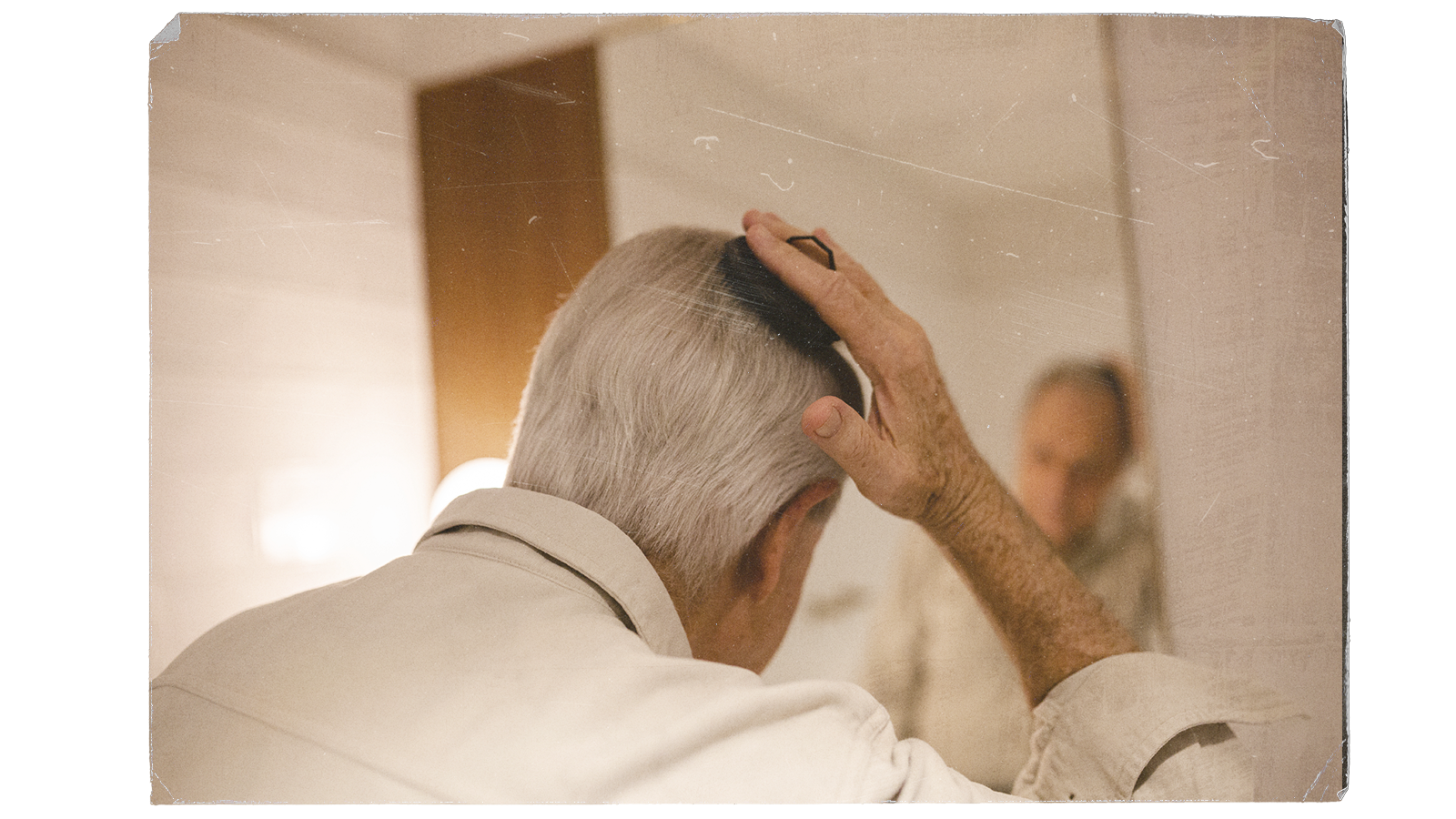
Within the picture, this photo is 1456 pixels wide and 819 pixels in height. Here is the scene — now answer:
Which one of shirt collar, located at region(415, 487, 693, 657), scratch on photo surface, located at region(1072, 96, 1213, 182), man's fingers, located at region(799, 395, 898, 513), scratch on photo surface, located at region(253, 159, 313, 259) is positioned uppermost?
scratch on photo surface, located at region(1072, 96, 1213, 182)

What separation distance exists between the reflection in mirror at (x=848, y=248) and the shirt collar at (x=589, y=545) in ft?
0.26

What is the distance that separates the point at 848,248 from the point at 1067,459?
396 mm

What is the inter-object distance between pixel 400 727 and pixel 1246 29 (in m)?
1.45

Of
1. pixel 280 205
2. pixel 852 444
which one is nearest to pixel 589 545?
pixel 852 444

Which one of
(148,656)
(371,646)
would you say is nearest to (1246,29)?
(371,646)

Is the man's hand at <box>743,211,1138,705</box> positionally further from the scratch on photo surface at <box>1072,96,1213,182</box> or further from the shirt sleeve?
the scratch on photo surface at <box>1072,96,1213,182</box>

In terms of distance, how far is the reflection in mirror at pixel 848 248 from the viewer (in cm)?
125

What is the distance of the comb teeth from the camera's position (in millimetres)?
1236

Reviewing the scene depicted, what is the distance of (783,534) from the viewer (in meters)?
1.23

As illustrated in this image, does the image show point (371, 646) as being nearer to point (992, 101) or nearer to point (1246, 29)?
point (992, 101)

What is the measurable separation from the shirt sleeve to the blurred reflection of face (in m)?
0.19

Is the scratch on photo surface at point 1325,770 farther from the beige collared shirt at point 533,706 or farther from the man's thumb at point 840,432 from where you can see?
the man's thumb at point 840,432

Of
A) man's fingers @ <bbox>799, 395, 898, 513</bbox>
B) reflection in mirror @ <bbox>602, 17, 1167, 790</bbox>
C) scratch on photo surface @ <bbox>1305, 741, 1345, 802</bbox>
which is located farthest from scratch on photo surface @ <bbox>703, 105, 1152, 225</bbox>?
scratch on photo surface @ <bbox>1305, 741, 1345, 802</bbox>

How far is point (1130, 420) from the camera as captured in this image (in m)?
1.27
